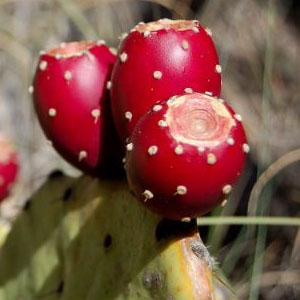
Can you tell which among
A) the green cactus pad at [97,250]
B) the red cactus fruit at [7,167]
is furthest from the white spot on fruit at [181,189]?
the red cactus fruit at [7,167]

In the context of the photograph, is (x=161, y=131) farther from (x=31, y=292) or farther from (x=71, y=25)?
(x=71, y=25)

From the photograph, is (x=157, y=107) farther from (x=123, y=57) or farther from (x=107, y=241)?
(x=107, y=241)

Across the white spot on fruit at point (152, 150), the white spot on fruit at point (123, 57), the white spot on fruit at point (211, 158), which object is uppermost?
the white spot on fruit at point (123, 57)

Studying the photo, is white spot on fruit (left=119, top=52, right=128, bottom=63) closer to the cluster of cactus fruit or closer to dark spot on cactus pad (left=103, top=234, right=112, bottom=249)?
the cluster of cactus fruit

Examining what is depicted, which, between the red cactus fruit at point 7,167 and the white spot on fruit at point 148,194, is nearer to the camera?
the white spot on fruit at point 148,194

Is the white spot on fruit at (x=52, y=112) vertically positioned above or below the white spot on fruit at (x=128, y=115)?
below

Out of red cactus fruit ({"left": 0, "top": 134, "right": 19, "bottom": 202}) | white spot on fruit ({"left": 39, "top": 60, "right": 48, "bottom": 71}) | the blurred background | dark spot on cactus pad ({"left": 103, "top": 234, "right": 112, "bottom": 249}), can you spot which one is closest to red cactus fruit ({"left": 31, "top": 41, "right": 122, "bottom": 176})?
white spot on fruit ({"left": 39, "top": 60, "right": 48, "bottom": 71})

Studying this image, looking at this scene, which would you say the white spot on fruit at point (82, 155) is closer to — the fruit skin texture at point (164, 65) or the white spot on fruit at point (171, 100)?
the fruit skin texture at point (164, 65)

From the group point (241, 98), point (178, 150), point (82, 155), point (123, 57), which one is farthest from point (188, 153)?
point (241, 98)
